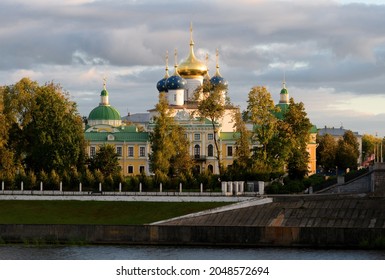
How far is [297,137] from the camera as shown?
311 ft

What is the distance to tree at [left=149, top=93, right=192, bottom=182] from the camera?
98812 mm

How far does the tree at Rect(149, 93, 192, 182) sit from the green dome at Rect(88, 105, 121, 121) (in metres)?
25.8

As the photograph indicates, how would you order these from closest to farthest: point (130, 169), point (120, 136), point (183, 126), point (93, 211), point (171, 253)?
1. point (171, 253)
2. point (93, 211)
3. point (183, 126)
4. point (130, 169)
5. point (120, 136)

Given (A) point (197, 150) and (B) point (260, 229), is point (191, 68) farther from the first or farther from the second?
(B) point (260, 229)

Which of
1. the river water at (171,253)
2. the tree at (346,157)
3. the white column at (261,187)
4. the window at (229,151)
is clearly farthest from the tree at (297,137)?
the tree at (346,157)

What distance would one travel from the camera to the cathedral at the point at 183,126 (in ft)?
Result: 392

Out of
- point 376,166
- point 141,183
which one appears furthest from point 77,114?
point 376,166

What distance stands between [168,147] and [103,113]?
106 ft

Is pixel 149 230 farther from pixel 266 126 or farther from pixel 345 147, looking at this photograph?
pixel 345 147

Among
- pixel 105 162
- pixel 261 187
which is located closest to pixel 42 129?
pixel 105 162

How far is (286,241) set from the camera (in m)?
63.4

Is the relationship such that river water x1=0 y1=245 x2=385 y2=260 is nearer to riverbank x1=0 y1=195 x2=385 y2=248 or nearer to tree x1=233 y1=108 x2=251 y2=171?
riverbank x1=0 y1=195 x2=385 y2=248

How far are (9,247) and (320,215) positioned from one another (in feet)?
58.5

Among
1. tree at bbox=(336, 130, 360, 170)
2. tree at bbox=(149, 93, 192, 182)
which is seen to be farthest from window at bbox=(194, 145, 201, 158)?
tree at bbox=(336, 130, 360, 170)
